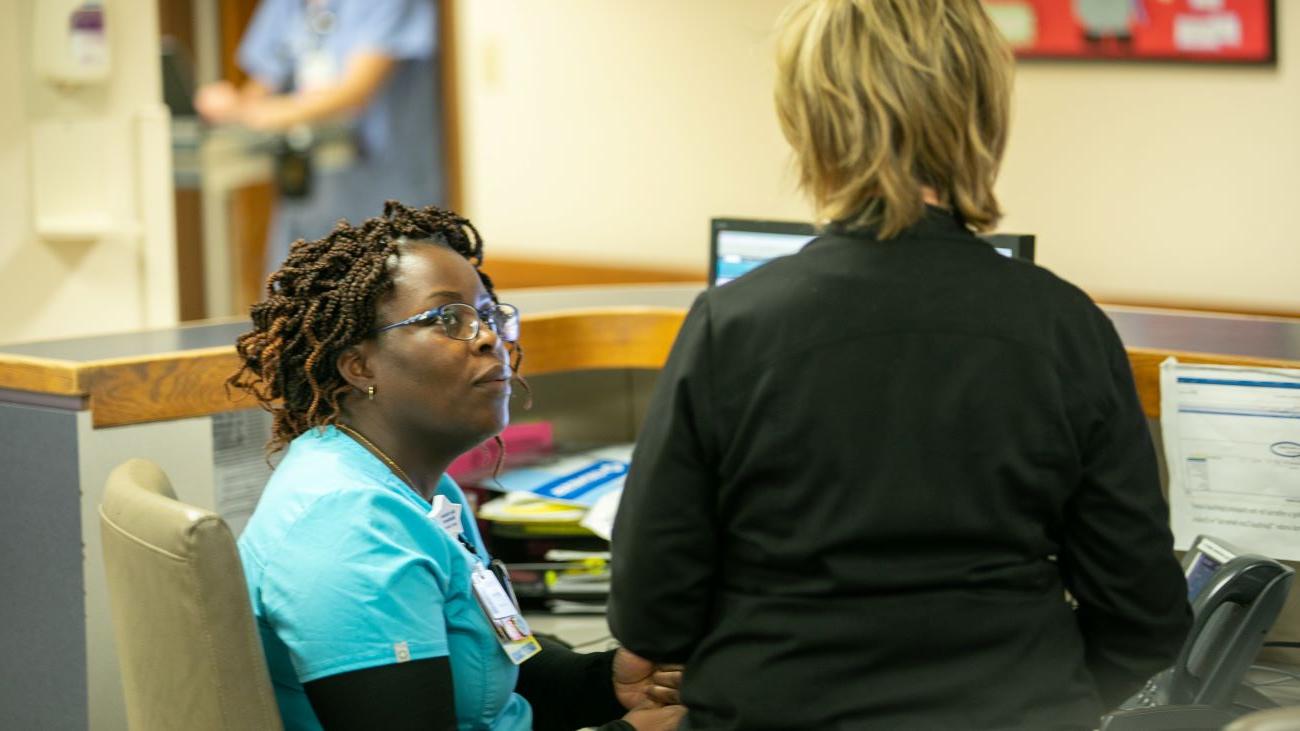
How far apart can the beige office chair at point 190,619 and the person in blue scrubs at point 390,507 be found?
0.08 metres

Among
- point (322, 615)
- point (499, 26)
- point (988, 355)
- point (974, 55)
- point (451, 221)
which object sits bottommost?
point (322, 615)

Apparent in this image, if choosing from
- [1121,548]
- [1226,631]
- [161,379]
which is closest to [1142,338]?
[1226,631]

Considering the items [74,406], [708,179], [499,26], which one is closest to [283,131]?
[499,26]

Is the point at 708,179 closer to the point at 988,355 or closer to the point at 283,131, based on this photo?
the point at 283,131

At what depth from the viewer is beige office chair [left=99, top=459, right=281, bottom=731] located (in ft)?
4.44

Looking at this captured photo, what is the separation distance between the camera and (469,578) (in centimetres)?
158

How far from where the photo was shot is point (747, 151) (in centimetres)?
462

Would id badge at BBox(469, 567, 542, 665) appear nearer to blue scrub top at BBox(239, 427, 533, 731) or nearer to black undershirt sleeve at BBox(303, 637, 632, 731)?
blue scrub top at BBox(239, 427, 533, 731)

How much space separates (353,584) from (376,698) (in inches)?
4.3

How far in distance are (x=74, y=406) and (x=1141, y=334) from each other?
1.43m

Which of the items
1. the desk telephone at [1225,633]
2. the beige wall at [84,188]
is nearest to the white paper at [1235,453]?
the desk telephone at [1225,633]

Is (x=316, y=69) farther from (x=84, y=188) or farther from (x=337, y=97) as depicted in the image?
(x=84, y=188)

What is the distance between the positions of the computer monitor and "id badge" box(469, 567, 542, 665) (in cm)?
87

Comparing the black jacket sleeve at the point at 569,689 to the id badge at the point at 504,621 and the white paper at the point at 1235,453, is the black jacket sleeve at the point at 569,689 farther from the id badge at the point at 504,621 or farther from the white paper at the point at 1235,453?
the white paper at the point at 1235,453
